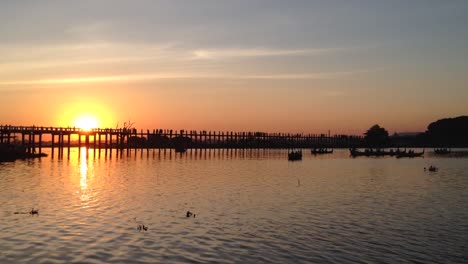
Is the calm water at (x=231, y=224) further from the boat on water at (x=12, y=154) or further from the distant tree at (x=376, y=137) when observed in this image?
the distant tree at (x=376, y=137)

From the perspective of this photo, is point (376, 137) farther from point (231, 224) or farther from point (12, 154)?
point (231, 224)

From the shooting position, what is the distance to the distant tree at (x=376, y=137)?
195000 millimetres

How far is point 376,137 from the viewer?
7707 inches

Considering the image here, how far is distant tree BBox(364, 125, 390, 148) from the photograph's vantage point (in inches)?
7677

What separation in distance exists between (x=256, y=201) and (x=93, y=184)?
55.2 ft

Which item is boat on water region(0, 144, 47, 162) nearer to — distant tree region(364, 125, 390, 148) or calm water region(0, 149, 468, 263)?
calm water region(0, 149, 468, 263)

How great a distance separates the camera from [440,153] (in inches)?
5374

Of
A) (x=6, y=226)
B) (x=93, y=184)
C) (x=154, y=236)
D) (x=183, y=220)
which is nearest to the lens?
(x=154, y=236)

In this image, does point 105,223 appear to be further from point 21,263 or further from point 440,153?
point 440,153

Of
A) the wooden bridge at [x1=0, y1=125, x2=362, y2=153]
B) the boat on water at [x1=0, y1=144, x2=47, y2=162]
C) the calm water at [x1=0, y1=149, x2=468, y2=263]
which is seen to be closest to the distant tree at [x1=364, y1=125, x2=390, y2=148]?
the wooden bridge at [x1=0, y1=125, x2=362, y2=153]

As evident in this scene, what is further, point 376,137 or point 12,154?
point 376,137

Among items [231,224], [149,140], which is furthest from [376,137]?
[231,224]

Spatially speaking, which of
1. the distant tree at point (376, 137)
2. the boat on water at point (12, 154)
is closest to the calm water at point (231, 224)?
the boat on water at point (12, 154)

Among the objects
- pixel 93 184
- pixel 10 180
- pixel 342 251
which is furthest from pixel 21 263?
pixel 10 180
